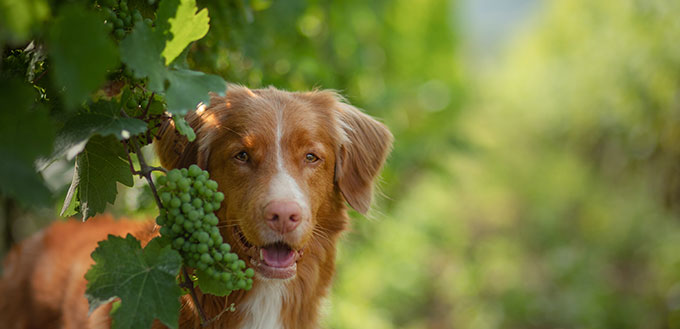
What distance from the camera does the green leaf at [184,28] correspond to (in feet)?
5.30

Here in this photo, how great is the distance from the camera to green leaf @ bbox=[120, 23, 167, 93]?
4.95ft

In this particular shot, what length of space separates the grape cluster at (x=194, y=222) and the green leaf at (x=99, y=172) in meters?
0.17

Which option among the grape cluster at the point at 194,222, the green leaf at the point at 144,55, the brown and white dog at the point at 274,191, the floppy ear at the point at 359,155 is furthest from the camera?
the floppy ear at the point at 359,155

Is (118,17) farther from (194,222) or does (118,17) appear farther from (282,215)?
(282,215)

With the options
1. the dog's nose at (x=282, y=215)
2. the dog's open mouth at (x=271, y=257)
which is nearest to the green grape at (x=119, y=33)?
the dog's nose at (x=282, y=215)

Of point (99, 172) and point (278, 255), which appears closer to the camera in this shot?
point (99, 172)

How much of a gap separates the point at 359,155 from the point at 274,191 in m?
0.76

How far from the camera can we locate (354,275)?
26.4 ft

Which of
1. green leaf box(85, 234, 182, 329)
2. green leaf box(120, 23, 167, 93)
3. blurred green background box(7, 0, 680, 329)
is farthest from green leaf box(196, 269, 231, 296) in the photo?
blurred green background box(7, 0, 680, 329)

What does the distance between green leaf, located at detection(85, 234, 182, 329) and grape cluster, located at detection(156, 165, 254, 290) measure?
0.30ft

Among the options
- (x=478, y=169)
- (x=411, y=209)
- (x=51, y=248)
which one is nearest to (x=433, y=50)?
(x=411, y=209)

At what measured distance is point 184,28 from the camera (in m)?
1.63

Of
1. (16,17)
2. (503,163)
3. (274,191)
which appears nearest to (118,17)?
(16,17)

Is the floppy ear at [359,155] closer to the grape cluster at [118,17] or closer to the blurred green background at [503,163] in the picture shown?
the blurred green background at [503,163]
